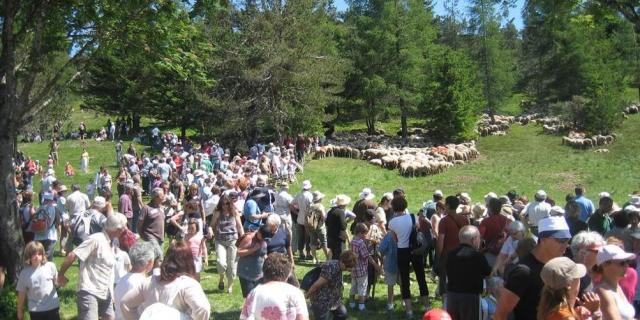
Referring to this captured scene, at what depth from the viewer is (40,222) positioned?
34.3 feet

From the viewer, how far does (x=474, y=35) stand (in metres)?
61.2

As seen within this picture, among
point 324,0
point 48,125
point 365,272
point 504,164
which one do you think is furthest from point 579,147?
point 48,125

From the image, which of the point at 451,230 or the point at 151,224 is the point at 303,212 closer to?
the point at 151,224

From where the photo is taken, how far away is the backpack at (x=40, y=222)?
34.3 feet

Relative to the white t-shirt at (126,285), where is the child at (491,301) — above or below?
below

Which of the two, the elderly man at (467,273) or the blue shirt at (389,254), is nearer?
the elderly man at (467,273)

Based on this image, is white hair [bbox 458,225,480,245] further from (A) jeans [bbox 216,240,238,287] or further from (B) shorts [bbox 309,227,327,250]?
(B) shorts [bbox 309,227,327,250]

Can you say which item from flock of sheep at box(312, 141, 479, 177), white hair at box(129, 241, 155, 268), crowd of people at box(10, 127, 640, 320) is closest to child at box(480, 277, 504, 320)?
crowd of people at box(10, 127, 640, 320)

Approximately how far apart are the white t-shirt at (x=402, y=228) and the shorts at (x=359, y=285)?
803 mm

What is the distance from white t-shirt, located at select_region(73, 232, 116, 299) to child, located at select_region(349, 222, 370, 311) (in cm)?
348

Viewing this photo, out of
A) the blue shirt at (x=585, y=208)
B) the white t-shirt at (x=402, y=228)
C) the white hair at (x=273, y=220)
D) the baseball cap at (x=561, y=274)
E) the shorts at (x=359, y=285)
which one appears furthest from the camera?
the blue shirt at (x=585, y=208)

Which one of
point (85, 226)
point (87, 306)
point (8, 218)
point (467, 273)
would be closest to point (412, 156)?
point (85, 226)

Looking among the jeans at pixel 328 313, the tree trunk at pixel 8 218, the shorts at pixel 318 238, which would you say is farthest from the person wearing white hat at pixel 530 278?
the shorts at pixel 318 238

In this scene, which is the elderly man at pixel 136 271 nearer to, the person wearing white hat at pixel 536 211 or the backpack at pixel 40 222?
the backpack at pixel 40 222
